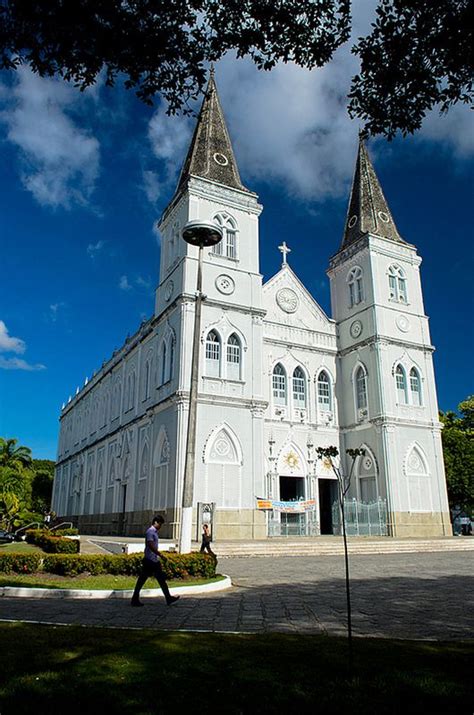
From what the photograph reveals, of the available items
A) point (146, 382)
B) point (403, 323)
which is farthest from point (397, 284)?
point (146, 382)

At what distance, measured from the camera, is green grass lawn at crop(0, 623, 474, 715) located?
4.09 metres

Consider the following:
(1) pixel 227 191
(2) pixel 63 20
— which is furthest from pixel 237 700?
(1) pixel 227 191

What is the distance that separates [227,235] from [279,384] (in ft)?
28.0

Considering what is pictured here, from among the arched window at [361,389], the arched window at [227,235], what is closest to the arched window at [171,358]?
the arched window at [227,235]

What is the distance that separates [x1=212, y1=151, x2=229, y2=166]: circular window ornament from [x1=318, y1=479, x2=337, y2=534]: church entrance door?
18.6 meters

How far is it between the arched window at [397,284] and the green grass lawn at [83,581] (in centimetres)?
2429

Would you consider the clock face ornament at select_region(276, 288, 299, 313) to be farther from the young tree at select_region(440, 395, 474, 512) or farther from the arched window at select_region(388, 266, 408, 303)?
the young tree at select_region(440, 395, 474, 512)

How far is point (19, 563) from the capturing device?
41.9 ft

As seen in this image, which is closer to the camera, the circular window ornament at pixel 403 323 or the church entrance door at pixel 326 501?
the church entrance door at pixel 326 501

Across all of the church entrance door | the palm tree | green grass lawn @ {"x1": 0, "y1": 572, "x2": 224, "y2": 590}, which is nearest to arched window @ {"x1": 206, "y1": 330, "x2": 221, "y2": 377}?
the church entrance door

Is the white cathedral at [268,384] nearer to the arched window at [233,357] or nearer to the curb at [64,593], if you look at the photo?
the arched window at [233,357]

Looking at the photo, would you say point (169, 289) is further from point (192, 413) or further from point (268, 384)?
point (192, 413)

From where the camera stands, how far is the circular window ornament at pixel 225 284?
27.5 meters

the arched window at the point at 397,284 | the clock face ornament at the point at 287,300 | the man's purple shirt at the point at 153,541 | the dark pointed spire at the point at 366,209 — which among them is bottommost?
the man's purple shirt at the point at 153,541
